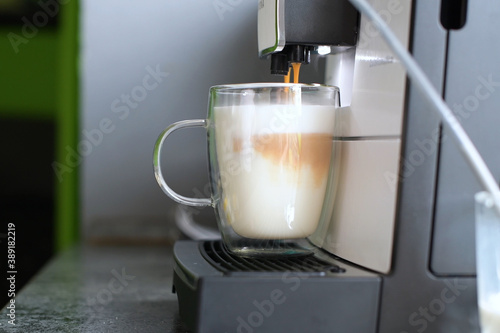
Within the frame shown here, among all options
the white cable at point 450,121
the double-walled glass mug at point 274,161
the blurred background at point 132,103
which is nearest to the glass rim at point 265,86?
the double-walled glass mug at point 274,161

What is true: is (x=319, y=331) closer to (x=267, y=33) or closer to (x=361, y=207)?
(x=361, y=207)

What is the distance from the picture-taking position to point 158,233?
109 centimetres

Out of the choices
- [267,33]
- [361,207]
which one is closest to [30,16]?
[267,33]

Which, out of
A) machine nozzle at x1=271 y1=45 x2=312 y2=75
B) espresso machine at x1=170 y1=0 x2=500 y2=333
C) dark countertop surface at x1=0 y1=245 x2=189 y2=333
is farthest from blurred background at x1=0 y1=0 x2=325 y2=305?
espresso machine at x1=170 y1=0 x2=500 y2=333

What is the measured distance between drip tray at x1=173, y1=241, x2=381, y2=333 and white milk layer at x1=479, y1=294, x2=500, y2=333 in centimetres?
8

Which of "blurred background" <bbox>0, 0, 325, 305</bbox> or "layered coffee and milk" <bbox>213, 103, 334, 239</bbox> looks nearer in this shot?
"layered coffee and milk" <bbox>213, 103, 334, 239</bbox>

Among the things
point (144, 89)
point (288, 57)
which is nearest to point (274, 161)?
point (288, 57)

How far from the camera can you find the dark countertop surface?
0.52 m

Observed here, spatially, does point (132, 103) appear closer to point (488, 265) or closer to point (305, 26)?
point (305, 26)

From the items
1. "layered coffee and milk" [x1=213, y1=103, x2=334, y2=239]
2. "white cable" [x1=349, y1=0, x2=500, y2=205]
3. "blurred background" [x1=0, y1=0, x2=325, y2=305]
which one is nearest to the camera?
"white cable" [x1=349, y1=0, x2=500, y2=205]

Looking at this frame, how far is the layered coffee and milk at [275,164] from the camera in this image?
0.49 meters

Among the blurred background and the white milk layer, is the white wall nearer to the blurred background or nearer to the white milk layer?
the blurred background

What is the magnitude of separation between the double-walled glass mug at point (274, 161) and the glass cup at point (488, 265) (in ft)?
0.48

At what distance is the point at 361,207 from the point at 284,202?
0.22ft
